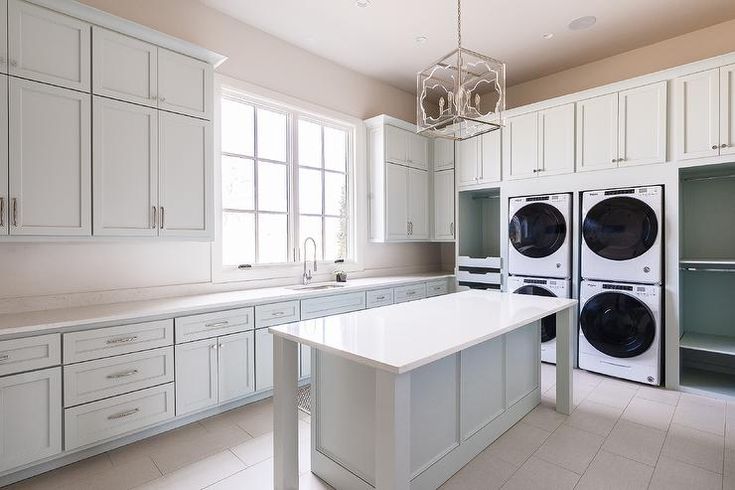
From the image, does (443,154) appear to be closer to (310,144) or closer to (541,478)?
(310,144)

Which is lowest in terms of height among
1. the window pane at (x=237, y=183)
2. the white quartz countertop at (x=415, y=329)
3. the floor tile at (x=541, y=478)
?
the floor tile at (x=541, y=478)

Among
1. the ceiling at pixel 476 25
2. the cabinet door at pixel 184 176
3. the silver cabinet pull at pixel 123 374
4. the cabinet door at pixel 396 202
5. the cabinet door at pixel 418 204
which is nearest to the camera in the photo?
the silver cabinet pull at pixel 123 374

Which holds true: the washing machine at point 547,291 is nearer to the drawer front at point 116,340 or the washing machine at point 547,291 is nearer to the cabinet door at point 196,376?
the cabinet door at point 196,376

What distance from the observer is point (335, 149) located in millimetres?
4379

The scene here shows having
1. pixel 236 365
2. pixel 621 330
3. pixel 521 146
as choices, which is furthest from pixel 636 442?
pixel 521 146

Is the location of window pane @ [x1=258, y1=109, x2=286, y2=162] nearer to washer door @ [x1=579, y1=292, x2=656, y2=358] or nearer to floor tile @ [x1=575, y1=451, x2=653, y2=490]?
washer door @ [x1=579, y1=292, x2=656, y2=358]

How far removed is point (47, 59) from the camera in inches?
87.2

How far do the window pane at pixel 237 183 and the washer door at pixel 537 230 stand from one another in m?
2.71

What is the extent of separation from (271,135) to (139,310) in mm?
2047

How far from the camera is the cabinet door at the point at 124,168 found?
7.86ft

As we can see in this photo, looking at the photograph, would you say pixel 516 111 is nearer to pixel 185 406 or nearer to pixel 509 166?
pixel 509 166

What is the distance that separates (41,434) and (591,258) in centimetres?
420

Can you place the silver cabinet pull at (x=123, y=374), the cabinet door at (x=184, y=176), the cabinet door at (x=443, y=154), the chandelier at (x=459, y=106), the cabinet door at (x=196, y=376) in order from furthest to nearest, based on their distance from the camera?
the cabinet door at (x=443, y=154) → the cabinet door at (x=184, y=176) → the cabinet door at (x=196, y=376) → the silver cabinet pull at (x=123, y=374) → the chandelier at (x=459, y=106)

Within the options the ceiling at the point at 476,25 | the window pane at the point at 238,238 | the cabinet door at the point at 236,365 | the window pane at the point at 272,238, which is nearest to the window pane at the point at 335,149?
the ceiling at the point at 476,25
